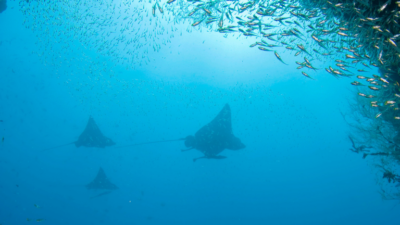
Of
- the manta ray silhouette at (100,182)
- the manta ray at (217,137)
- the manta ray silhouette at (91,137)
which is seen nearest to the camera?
the manta ray at (217,137)

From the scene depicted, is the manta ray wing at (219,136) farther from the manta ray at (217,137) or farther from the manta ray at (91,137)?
the manta ray at (91,137)

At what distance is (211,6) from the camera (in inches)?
226

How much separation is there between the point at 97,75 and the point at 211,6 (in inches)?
2411

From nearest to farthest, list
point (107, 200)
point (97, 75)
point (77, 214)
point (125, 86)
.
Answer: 1. point (77, 214)
2. point (107, 200)
3. point (125, 86)
4. point (97, 75)

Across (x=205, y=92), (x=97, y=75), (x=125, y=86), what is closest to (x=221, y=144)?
(x=205, y=92)

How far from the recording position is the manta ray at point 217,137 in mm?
8734

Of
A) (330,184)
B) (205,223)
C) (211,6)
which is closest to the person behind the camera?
(211,6)

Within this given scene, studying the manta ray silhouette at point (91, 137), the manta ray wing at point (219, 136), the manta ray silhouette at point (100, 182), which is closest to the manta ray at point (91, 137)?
the manta ray silhouette at point (91, 137)

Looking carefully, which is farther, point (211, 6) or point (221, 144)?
point (221, 144)

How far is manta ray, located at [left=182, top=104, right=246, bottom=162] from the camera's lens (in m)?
8.73

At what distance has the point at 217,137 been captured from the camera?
29.3 feet

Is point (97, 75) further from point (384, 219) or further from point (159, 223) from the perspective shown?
point (384, 219)

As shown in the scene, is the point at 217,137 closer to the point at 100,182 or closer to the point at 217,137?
the point at 217,137

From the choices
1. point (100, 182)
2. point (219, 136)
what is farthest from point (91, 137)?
point (219, 136)
